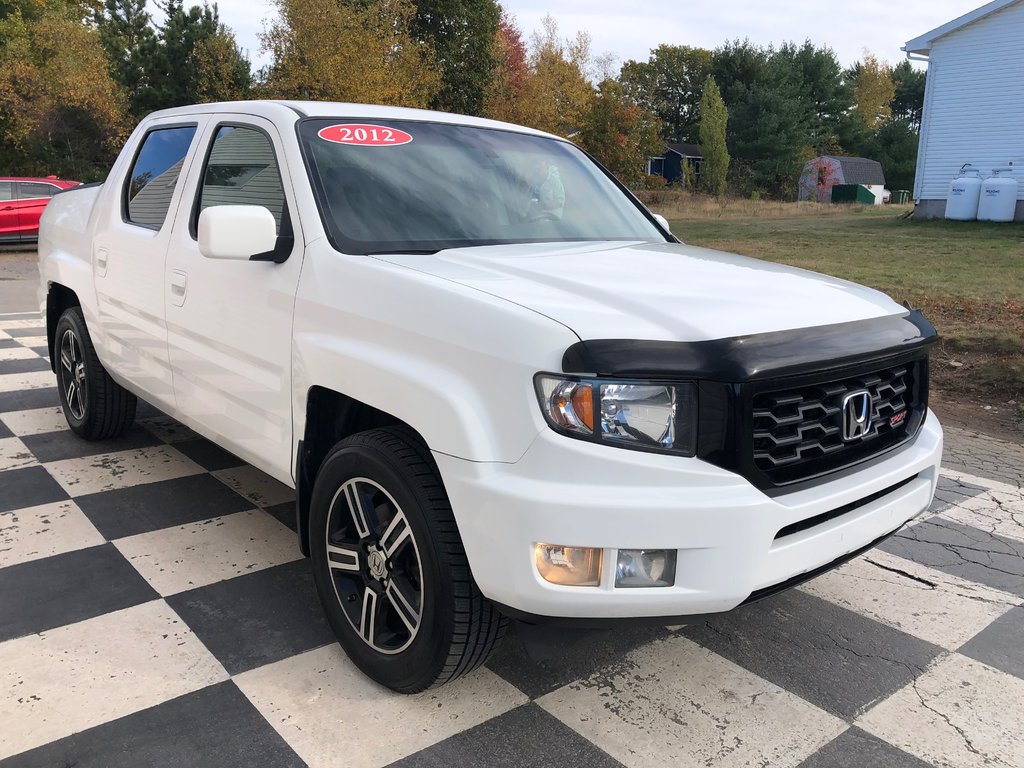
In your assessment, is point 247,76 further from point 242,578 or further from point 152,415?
point 242,578

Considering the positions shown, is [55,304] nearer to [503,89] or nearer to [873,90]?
[503,89]

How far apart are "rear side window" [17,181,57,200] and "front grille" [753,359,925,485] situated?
17030 mm

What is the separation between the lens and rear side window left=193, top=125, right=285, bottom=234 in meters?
2.99

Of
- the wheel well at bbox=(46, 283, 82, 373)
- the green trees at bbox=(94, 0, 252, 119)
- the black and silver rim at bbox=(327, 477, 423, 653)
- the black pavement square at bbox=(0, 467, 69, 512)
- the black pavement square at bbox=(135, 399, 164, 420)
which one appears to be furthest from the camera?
the green trees at bbox=(94, 0, 252, 119)

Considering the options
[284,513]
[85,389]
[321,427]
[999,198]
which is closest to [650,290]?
[321,427]

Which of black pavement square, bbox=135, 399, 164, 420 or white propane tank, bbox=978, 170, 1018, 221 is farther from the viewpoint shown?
white propane tank, bbox=978, 170, 1018, 221

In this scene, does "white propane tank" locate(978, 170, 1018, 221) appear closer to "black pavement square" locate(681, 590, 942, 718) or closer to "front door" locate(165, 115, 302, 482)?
"black pavement square" locate(681, 590, 942, 718)

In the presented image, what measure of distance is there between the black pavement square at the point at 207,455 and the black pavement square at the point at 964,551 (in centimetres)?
328

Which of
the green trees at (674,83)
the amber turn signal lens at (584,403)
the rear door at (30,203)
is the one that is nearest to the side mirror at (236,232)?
the amber turn signal lens at (584,403)

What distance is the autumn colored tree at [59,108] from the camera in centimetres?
2991

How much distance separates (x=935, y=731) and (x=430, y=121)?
9.06ft

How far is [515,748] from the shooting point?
87.6 inches

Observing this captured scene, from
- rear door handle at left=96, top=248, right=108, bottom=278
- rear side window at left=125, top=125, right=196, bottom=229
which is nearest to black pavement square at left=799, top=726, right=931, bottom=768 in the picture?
rear side window at left=125, top=125, right=196, bottom=229

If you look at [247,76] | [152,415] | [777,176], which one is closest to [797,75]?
[777,176]
